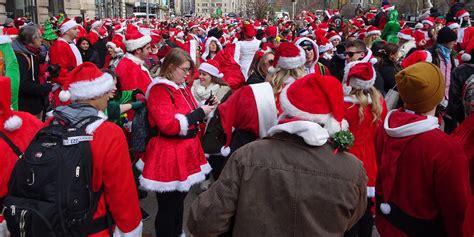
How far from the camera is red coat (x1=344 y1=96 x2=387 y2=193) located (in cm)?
366

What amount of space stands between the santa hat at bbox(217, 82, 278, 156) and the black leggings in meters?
1.21

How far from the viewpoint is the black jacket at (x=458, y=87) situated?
178 inches

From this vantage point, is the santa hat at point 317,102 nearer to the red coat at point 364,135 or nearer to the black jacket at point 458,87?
the red coat at point 364,135

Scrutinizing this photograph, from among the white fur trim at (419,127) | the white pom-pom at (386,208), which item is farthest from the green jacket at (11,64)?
the white fur trim at (419,127)

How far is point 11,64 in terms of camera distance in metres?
5.06

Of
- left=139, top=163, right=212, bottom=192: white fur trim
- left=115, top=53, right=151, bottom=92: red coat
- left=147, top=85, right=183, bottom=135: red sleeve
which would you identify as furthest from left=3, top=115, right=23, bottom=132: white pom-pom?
left=115, top=53, right=151, bottom=92: red coat

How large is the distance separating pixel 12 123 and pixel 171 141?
4.35 ft

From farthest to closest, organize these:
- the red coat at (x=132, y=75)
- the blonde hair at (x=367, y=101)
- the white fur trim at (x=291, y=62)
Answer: the red coat at (x=132, y=75) < the white fur trim at (x=291, y=62) < the blonde hair at (x=367, y=101)

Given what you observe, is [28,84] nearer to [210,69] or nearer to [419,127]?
[210,69]

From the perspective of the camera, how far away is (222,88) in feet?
17.9

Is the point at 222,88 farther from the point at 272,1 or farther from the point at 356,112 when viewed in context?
the point at 272,1

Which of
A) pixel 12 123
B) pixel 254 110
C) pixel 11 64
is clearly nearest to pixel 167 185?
pixel 254 110

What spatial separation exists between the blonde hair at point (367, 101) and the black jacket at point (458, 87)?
4.54 ft

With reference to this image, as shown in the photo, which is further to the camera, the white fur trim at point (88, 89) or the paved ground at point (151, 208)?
the paved ground at point (151, 208)
